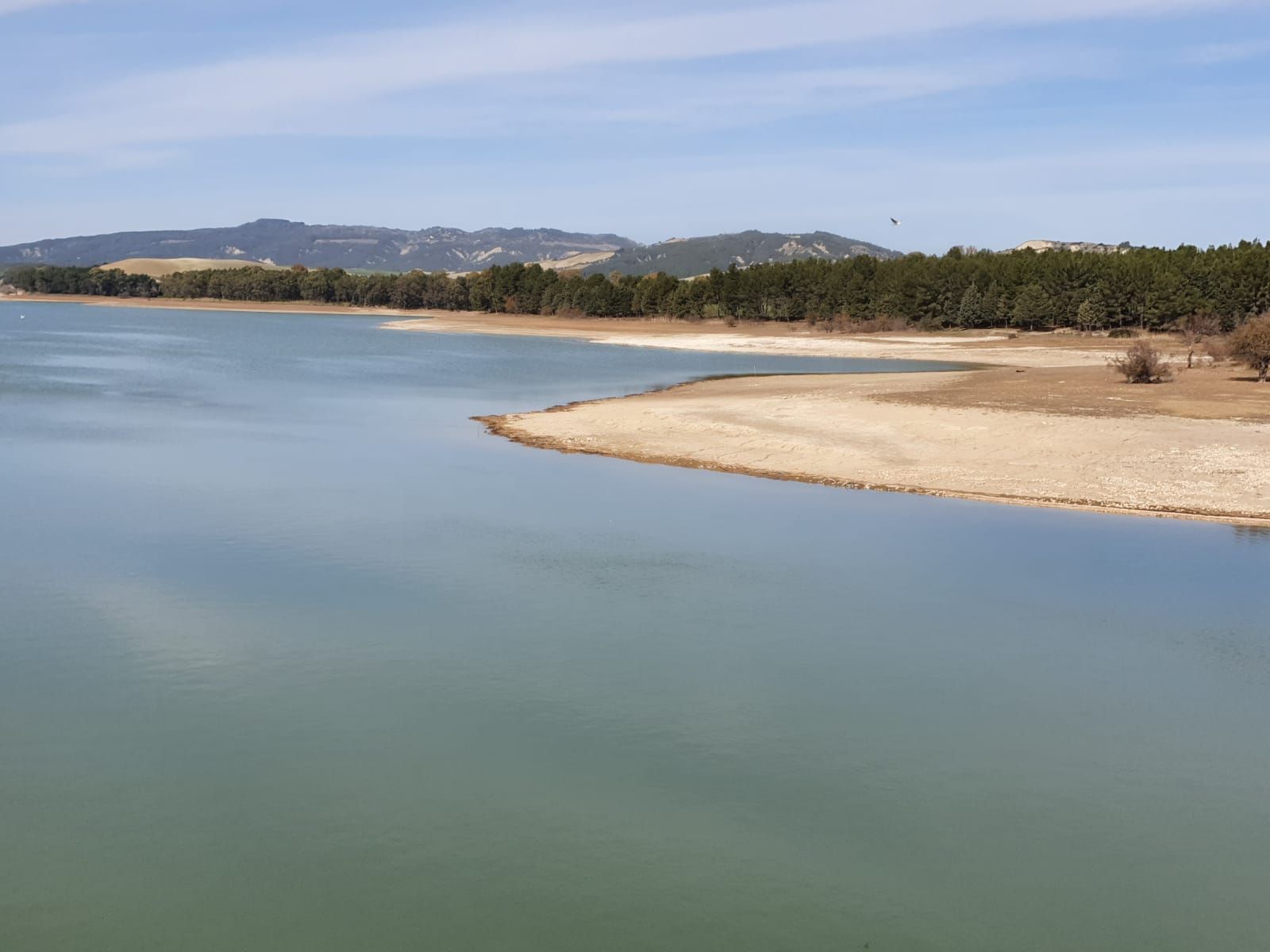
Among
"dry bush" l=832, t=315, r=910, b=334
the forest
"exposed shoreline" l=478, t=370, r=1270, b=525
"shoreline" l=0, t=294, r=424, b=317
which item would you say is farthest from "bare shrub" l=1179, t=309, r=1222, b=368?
"shoreline" l=0, t=294, r=424, b=317

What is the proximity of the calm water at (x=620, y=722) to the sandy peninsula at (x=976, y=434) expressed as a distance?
2222mm

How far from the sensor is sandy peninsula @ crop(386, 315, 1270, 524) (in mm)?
28922

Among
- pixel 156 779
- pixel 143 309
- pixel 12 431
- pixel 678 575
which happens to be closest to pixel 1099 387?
pixel 678 575

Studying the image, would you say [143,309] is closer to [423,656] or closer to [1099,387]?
[1099,387]

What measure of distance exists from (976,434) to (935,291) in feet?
217

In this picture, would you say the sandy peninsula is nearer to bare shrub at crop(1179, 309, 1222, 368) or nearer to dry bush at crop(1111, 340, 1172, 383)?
dry bush at crop(1111, 340, 1172, 383)

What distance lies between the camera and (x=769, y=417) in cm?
4056

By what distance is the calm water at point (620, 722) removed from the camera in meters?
10.7

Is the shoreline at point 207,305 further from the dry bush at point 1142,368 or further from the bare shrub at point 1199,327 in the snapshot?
the dry bush at point 1142,368

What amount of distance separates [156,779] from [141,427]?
2960 cm

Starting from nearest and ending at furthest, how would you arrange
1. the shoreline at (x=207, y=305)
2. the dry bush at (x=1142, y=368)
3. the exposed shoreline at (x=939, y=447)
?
1. the exposed shoreline at (x=939, y=447)
2. the dry bush at (x=1142, y=368)
3. the shoreline at (x=207, y=305)

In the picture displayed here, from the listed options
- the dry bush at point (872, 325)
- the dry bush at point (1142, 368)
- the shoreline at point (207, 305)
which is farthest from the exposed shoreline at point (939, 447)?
the shoreline at point (207, 305)

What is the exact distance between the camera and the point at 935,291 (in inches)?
3910

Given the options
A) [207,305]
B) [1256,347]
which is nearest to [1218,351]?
[1256,347]
